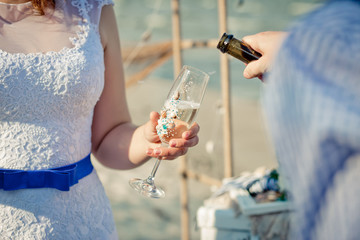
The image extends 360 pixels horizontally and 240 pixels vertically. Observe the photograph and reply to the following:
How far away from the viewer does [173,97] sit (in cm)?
145

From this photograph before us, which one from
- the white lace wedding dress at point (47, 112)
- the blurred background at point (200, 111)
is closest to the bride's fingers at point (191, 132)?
the blurred background at point (200, 111)

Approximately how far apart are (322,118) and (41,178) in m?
1.10

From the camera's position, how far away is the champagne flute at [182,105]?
4.63 ft

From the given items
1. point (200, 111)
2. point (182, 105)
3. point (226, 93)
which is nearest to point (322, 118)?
point (182, 105)

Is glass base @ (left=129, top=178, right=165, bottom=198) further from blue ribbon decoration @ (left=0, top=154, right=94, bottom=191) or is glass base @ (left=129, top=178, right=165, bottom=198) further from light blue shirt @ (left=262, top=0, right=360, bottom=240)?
light blue shirt @ (left=262, top=0, right=360, bottom=240)

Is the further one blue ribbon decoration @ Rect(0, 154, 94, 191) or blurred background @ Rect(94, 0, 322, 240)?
blurred background @ Rect(94, 0, 322, 240)

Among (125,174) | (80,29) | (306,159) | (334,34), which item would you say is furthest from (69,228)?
(125,174)

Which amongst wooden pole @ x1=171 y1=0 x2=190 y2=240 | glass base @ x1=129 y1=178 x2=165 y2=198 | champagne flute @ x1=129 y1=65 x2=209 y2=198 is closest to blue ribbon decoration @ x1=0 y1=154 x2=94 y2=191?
glass base @ x1=129 y1=178 x2=165 y2=198

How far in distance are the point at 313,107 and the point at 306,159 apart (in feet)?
0.28

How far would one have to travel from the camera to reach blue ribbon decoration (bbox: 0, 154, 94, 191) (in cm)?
134

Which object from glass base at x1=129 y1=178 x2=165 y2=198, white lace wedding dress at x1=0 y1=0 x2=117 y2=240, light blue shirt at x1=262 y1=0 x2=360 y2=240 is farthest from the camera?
glass base at x1=129 y1=178 x2=165 y2=198

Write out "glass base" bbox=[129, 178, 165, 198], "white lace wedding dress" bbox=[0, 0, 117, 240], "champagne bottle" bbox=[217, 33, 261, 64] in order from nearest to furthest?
"champagne bottle" bbox=[217, 33, 261, 64]
"white lace wedding dress" bbox=[0, 0, 117, 240]
"glass base" bbox=[129, 178, 165, 198]

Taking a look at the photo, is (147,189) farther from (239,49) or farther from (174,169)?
(174,169)

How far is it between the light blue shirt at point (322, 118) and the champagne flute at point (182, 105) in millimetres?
768
